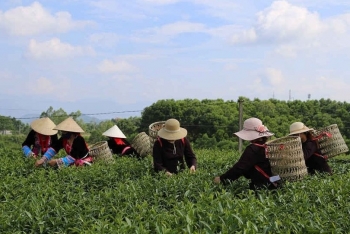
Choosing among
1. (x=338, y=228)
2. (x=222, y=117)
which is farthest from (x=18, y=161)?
(x=222, y=117)

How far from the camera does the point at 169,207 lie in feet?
13.4

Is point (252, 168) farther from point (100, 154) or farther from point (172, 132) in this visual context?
point (100, 154)

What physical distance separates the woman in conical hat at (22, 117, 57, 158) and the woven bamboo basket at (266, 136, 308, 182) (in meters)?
3.73

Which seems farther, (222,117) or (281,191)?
(222,117)

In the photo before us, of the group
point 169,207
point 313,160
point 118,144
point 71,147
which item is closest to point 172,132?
point 71,147

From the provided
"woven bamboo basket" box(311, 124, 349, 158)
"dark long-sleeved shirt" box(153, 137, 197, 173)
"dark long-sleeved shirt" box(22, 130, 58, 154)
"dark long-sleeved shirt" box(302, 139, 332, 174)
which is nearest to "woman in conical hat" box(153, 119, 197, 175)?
"dark long-sleeved shirt" box(153, 137, 197, 173)

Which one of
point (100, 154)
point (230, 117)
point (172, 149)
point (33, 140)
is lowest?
point (230, 117)

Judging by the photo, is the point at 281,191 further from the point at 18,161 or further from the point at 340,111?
the point at 340,111

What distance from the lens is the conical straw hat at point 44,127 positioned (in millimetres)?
7555

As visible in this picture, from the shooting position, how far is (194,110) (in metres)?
18.2

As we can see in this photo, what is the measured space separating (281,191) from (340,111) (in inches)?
506

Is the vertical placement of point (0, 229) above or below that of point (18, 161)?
above

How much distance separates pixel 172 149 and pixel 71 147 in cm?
157

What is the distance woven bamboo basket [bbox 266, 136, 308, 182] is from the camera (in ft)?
16.7
